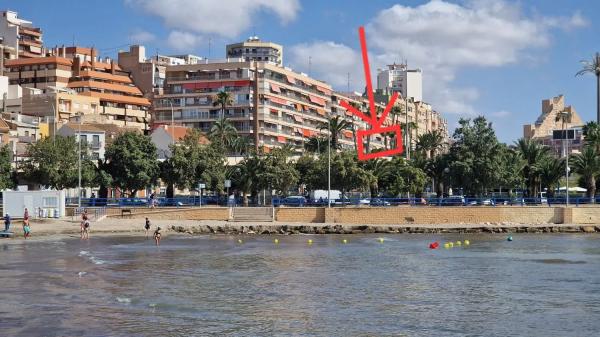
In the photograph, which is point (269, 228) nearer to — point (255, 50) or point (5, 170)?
point (5, 170)

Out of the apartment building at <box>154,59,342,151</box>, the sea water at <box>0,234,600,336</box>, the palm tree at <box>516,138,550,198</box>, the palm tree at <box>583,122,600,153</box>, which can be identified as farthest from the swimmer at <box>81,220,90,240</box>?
the apartment building at <box>154,59,342,151</box>

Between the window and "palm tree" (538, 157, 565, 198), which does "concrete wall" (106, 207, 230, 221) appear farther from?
"palm tree" (538, 157, 565, 198)

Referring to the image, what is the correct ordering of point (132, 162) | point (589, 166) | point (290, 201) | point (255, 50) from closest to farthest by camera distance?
point (132, 162), point (290, 201), point (589, 166), point (255, 50)

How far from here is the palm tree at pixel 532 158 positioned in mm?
84812

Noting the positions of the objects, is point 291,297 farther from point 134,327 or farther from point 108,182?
point 108,182

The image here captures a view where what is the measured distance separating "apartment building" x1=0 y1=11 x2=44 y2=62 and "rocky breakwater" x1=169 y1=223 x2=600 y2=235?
81.5 m

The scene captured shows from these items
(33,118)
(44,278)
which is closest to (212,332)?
(44,278)

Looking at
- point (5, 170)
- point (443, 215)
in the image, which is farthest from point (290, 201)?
point (5, 170)

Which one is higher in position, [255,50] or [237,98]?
[255,50]

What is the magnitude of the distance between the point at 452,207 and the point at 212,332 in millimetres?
51689

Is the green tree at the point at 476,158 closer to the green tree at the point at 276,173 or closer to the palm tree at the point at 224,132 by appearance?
the green tree at the point at 276,173

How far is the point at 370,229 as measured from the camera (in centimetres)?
6744

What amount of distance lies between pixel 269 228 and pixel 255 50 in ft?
401

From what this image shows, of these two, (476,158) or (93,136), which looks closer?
(476,158)
